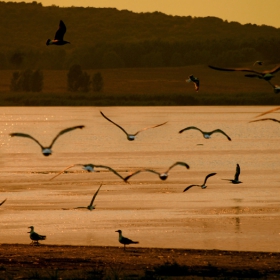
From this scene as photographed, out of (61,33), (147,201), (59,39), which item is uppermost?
(61,33)

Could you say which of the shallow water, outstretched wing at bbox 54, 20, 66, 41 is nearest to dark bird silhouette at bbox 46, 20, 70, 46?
outstretched wing at bbox 54, 20, 66, 41

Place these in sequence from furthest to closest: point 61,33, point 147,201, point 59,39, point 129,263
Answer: point 147,201
point 61,33
point 59,39
point 129,263

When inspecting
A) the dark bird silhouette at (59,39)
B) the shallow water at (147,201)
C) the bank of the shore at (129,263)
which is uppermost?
the dark bird silhouette at (59,39)

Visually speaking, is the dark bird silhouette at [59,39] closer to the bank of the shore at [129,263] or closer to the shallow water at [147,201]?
the shallow water at [147,201]

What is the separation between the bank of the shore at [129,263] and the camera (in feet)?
66.7

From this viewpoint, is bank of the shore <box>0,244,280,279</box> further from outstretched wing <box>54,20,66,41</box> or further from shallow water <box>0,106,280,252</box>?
outstretched wing <box>54,20,66,41</box>

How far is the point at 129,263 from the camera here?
72.6 feet

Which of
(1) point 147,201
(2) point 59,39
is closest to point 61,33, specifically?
(2) point 59,39

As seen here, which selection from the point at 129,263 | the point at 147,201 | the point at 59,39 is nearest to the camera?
the point at 129,263

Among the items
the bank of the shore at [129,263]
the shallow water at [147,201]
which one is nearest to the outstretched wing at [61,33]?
the shallow water at [147,201]

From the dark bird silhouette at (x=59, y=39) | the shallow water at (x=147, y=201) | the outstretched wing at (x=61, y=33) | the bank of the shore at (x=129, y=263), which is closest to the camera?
the bank of the shore at (x=129, y=263)

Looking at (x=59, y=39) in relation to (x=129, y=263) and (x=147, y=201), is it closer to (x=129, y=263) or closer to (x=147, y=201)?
(x=129, y=263)

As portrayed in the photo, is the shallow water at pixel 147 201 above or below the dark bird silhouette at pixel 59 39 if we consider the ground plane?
below

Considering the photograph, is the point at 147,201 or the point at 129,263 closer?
the point at 129,263
